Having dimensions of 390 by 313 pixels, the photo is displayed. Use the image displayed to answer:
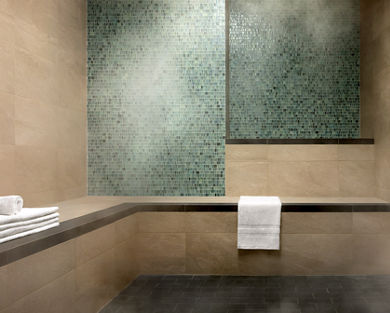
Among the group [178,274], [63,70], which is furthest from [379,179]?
[63,70]

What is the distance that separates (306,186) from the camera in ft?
10.8

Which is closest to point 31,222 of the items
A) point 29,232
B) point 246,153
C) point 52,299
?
point 29,232

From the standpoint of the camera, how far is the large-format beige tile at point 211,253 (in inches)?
113

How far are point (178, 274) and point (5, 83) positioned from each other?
1688 mm

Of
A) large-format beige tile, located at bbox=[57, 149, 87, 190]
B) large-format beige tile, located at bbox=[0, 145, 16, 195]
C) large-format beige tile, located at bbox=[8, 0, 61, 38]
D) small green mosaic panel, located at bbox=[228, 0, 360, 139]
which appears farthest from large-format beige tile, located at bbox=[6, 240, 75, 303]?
small green mosaic panel, located at bbox=[228, 0, 360, 139]

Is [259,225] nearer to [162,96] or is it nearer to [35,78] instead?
[162,96]

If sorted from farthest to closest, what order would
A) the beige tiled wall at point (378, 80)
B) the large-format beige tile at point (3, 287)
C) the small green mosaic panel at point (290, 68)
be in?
the small green mosaic panel at point (290, 68) < the beige tiled wall at point (378, 80) < the large-format beige tile at point (3, 287)

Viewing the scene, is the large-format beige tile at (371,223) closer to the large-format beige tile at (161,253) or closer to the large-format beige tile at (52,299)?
the large-format beige tile at (161,253)

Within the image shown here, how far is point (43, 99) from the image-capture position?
281 centimetres

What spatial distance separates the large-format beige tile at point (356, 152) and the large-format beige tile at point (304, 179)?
0.32ft

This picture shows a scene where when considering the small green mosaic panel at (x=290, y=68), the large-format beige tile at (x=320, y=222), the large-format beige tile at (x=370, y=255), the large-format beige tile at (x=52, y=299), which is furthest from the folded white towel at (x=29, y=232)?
the small green mosaic panel at (x=290, y=68)

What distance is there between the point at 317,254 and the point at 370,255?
36 cm

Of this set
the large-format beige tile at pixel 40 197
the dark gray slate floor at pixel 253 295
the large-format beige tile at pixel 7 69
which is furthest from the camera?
the large-format beige tile at pixel 40 197

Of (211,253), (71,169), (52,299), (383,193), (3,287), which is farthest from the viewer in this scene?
(71,169)
